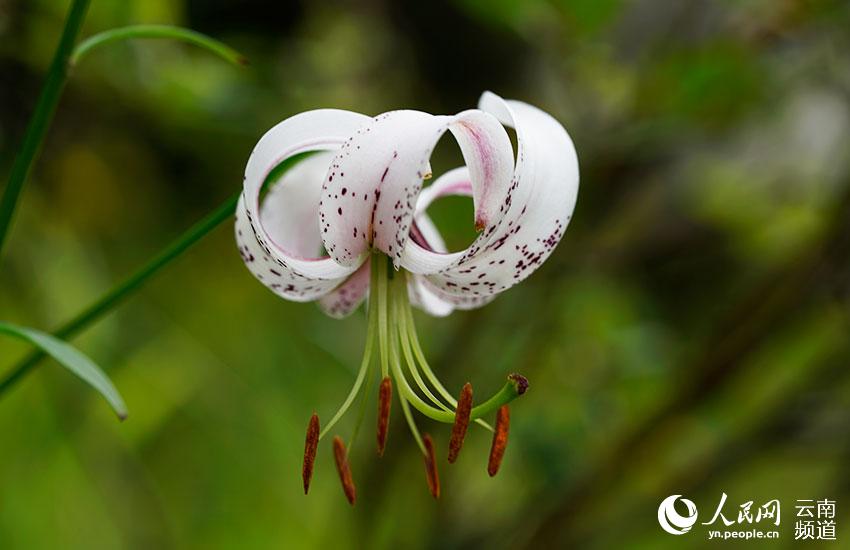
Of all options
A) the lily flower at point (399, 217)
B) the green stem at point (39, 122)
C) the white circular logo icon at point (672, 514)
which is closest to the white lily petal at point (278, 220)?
the lily flower at point (399, 217)

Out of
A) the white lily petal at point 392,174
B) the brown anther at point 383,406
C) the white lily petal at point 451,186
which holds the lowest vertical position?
the brown anther at point 383,406

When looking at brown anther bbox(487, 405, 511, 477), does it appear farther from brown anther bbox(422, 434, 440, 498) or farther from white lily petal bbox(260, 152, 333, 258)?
white lily petal bbox(260, 152, 333, 258)

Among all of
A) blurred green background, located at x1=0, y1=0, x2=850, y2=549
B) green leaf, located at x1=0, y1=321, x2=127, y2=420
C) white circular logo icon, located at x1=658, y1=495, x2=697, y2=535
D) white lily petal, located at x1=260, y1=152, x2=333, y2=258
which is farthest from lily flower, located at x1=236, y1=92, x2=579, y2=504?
white circular logo icon, located at x1=658, y1=495, x2=697, y2=535

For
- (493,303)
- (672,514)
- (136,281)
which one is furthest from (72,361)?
(672,514)

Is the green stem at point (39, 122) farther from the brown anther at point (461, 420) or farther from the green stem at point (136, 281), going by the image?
the brown anther at point (461, 420)

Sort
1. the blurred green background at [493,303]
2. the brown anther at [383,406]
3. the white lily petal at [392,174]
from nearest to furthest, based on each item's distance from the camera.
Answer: the white lily petal at [392,174]
the brown anther at [383,406]
the blurred green background at [493,303]

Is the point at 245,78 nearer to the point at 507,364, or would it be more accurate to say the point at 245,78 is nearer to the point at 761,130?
the point at 507,364

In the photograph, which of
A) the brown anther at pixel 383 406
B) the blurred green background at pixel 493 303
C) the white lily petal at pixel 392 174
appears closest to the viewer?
the white lily petal at pixel 392 174
